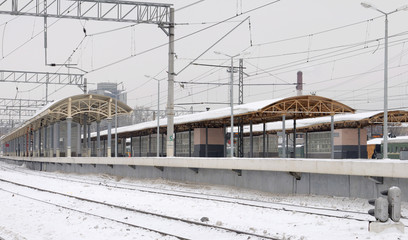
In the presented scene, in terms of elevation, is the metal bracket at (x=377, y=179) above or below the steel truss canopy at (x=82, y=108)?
below

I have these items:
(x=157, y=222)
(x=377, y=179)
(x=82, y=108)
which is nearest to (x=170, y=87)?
(x=377, y=179)

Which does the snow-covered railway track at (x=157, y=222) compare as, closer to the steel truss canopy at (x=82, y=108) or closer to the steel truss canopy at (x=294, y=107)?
the steel truss canopy at (x=294, y=107)

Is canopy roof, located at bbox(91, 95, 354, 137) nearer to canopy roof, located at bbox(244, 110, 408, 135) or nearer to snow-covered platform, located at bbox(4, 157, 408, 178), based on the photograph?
canopy roof, located at bbox(244, 110, 408, 135)

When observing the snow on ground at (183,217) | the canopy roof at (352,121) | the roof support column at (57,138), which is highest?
the canopy roof at (352,121)

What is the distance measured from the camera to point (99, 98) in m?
44.7

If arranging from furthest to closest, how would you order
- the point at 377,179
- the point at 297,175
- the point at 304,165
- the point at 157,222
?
the point at 297,175, the point at 304,165, the point at 377,179, the point at 157,222

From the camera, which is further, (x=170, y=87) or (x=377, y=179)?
(x=170, y=87)

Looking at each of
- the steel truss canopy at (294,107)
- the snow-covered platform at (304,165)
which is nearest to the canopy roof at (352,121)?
the steel truss canopy at (294,107)

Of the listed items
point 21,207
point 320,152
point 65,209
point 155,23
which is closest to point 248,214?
point 65,209

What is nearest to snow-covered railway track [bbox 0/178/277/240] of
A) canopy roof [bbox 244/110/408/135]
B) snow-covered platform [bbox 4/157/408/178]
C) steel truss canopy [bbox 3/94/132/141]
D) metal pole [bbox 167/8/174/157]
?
snow-covered platform [bbox 4/157/408/178]

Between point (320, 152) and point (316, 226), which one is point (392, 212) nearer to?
point (316, 226)

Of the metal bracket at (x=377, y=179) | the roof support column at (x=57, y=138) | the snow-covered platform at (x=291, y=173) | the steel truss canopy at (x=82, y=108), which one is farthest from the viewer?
the roof support column at (x=57, y=138)

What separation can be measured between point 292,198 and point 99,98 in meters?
29.0

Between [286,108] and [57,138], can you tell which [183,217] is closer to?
[286,108]
